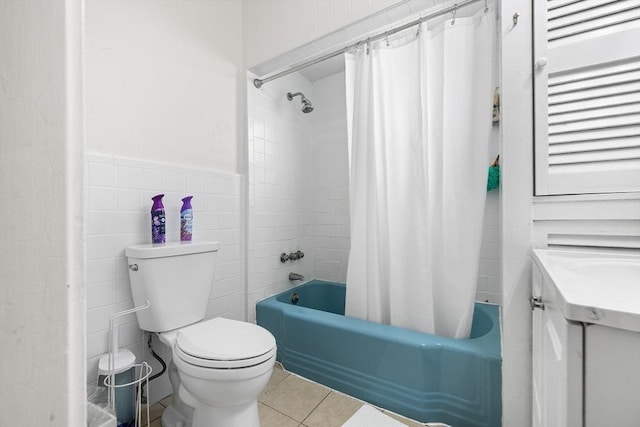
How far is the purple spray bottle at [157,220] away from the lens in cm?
130

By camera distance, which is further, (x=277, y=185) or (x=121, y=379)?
(x=277, y=185)

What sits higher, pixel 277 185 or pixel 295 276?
pixel 277 185

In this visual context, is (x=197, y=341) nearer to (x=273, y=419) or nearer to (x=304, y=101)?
(x=273, y=419)

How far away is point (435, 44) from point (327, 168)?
4.16 feet

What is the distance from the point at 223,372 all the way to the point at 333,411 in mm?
656

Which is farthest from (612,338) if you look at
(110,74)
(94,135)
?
(110,74)

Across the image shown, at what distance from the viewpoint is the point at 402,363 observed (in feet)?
4.16

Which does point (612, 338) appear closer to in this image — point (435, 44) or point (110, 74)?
point (435, 44)

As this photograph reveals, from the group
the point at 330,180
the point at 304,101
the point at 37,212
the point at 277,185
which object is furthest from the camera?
the point at 330,180

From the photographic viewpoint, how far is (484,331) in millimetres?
1590

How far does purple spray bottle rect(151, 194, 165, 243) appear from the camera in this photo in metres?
1.30

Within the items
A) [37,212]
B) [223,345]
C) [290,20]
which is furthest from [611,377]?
[290,20]

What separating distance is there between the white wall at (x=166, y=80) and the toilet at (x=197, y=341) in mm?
549

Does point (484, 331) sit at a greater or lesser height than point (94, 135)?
lesser
